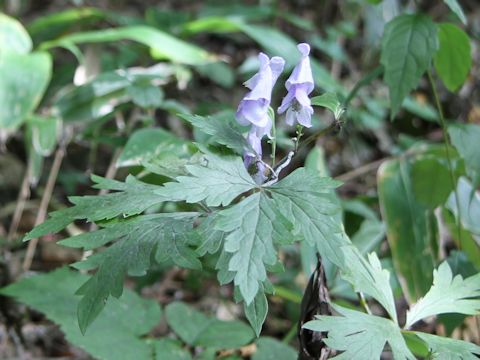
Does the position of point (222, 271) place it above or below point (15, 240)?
above

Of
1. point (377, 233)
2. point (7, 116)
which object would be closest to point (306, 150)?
point (377, 233)

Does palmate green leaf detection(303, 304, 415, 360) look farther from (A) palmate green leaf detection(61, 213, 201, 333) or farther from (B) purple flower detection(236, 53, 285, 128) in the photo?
(B) purple flower detection(236, 53, 285, 128)

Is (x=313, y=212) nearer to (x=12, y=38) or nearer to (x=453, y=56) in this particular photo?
(x=453, y=56)

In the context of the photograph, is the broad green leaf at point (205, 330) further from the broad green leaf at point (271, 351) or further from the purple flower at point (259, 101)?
the purple flower at point (259, 101)

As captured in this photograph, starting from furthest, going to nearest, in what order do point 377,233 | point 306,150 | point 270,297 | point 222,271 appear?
point 306,150 → point 270,297 → point 377,233 → point 222,271

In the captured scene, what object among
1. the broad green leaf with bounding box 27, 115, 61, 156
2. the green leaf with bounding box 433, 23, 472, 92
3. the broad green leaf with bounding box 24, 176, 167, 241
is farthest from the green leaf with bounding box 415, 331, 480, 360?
the broad green leaf with bounding box 27, 115, 61, 156

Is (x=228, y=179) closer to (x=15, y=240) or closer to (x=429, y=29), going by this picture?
(x=429, y=29)
